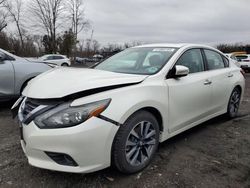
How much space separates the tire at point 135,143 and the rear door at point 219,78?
1585 millimetres

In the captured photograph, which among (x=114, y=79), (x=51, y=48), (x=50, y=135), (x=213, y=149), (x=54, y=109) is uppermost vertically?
(x=51, y=48)

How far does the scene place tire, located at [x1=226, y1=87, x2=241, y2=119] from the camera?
15.1 ft

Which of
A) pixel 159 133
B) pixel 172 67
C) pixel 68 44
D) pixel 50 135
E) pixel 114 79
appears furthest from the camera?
pixel 68 44

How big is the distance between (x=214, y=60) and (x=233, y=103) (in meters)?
1.04

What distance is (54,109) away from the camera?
228cm

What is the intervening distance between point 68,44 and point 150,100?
34991mm

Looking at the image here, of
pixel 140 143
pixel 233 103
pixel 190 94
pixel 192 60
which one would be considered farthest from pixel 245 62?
pixel 140 143

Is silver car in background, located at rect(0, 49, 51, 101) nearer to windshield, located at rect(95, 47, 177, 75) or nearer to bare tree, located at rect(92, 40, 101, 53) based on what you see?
windshield, located at rect(95, 47, 177, 75)

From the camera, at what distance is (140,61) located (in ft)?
11.5

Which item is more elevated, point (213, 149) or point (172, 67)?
point (172, 67)

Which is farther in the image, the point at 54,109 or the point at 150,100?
the point at 150,100

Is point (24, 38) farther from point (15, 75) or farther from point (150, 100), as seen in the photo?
point (150, 100)

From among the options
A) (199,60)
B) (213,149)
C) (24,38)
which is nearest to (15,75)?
(199,60)

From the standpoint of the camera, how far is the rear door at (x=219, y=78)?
3941 millimetres
